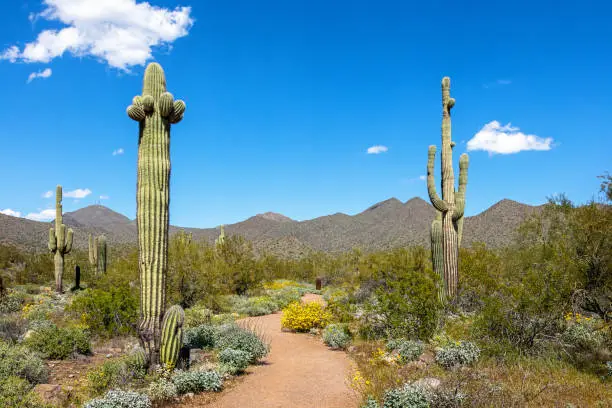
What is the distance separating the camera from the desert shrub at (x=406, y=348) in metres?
8.55

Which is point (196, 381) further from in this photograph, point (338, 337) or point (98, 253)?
point (98, 253)

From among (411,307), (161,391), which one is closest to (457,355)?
(411,307)

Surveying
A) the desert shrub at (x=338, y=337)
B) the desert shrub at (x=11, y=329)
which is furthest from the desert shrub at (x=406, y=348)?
the desert shrub at (x=11, y=329)

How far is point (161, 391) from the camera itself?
22.7 ft

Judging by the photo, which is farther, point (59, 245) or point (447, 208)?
point (59, 245)

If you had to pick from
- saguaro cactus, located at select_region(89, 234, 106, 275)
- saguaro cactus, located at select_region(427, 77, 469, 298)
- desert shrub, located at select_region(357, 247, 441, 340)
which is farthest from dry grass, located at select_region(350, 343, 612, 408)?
saguaro cactus, located at select_region(89, 234, 106, 275)

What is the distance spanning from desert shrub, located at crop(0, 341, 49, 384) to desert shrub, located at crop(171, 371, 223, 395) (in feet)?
7.58

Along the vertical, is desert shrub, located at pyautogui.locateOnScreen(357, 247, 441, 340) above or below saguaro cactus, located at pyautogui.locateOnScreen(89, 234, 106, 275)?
below

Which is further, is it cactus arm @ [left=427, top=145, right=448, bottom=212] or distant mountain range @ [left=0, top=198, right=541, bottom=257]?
distant mountain range @ [left=0, top=198, right=541, bottom=257]

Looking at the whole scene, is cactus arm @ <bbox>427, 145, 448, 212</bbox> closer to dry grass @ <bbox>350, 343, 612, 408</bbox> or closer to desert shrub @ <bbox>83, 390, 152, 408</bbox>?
dry grass @ <bbox>350, 343, 612, 408</bbox>

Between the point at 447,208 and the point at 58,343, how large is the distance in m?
10.8

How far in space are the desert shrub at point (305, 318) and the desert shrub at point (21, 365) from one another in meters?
7.23

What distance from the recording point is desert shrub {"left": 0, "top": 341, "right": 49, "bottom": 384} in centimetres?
A: 700

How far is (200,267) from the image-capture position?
16.9m
